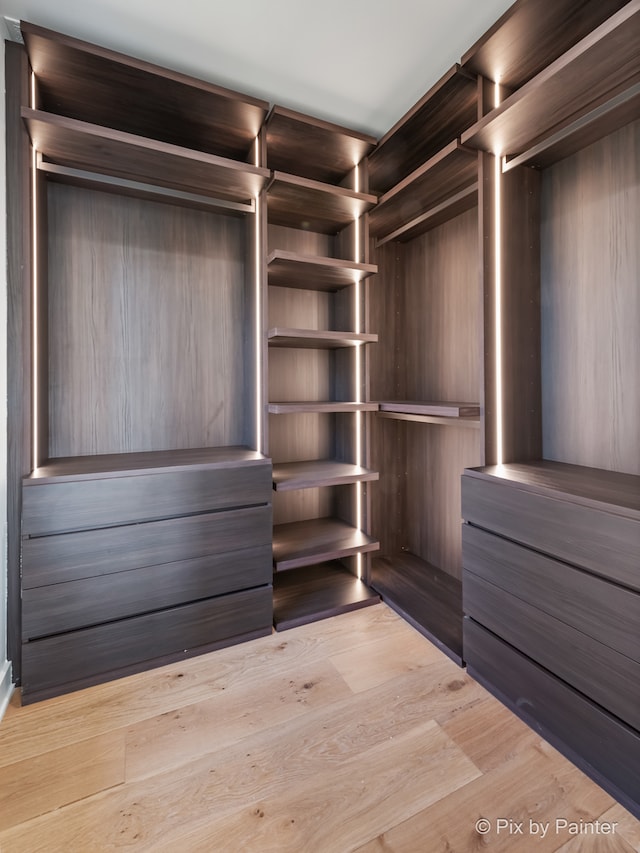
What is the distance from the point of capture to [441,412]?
71.9 inches

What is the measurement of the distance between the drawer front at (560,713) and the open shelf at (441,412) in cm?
82

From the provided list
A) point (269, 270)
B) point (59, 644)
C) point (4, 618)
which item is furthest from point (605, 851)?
point (269, 270)

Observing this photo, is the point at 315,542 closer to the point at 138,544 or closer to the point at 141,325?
the point at 138,544

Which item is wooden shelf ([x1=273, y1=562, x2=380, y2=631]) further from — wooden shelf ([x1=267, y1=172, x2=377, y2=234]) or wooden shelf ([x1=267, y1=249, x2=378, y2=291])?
wooden shelf ([x1=267, y1=172, x2=377, y2=234])

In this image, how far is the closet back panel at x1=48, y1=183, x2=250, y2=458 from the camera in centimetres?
198

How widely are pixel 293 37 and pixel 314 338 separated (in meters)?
1.19

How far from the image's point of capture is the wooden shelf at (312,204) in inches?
79.7

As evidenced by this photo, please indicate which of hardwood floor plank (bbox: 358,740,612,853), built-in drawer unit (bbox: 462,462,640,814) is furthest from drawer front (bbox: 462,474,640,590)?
hardwood floor plank (bbox: 358,740,612,853)

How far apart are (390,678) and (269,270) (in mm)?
1936

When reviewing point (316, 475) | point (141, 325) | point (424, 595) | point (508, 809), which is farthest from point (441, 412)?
point (141, 325)

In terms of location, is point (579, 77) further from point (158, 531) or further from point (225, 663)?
point (225, 663)

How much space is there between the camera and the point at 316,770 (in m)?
1.27

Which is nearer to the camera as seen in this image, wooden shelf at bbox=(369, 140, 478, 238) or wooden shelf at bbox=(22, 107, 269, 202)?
wooden shelf at bbox=(22, 107, 269, 202)

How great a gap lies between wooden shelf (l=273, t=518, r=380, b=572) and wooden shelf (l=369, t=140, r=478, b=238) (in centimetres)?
180
